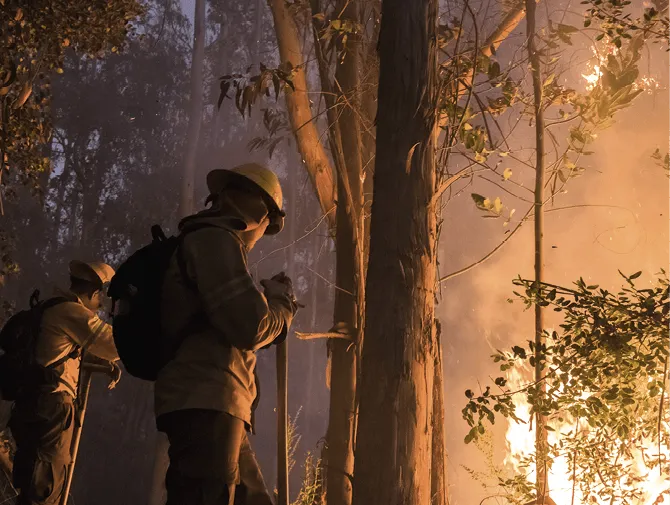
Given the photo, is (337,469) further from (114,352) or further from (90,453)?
(90,453)

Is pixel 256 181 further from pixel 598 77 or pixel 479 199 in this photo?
pixel 598 77

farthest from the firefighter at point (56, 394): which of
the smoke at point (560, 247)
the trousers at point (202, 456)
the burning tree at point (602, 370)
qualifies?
the smoke at point (560, 247)

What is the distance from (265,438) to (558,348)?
83.2 feet

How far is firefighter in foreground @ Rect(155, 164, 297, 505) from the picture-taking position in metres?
2.37

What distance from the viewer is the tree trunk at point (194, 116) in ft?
49.3

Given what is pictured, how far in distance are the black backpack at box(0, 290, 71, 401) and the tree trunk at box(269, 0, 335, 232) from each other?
2.26 m

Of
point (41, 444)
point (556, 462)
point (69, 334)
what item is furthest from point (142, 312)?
point (556, 462)

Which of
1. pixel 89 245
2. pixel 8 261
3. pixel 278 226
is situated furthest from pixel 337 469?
pixel 89 245

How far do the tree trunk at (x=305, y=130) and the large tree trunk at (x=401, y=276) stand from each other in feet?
6.78

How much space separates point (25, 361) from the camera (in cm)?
420

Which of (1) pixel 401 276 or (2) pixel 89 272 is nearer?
(1) pixel 401 276

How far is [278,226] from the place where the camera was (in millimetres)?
2898

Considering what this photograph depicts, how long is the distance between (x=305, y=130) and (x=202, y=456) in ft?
12.3

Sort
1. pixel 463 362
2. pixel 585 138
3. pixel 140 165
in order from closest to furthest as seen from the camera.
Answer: pixel 585 138 < pixel 140 165 < pixel 463 362
